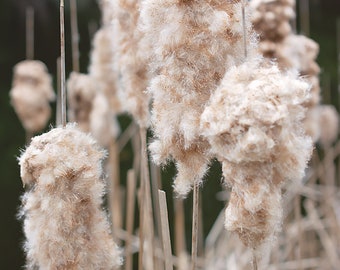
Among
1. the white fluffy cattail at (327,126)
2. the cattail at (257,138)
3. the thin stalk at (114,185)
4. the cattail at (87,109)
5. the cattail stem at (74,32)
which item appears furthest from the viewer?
the white fluffy cattail at (327,126)

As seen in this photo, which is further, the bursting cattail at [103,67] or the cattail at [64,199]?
the bursting cattail at [103,67]

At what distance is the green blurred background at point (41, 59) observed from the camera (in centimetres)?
589

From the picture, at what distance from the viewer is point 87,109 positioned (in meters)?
2.78

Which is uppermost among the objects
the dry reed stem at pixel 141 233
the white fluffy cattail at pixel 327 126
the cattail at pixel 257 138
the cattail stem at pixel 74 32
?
the cattail stem at pixel 74 32

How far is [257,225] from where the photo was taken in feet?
3.60

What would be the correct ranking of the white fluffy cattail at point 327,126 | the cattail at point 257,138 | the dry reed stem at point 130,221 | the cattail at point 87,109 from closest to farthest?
the cattail at point 257,138
the dry reed stem at point 130,221
the cattail at point 87,109
the white fluffy cattail at point 327,126

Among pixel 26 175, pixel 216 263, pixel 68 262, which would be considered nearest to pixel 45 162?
pixel 26 175

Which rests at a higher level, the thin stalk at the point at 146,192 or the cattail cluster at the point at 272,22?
the cattail cluster at the point at 272,22

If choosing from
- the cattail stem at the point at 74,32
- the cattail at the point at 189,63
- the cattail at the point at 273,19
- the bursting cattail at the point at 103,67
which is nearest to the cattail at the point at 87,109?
the bursting cattail at the point at 103,67

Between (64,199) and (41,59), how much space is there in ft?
28.1

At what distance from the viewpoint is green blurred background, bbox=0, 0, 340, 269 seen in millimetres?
5895

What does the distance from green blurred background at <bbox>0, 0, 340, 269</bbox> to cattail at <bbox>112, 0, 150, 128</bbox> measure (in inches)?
104

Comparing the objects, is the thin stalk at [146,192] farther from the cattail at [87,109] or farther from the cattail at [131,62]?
the cattail at [87,109]

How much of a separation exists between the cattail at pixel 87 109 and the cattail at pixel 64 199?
4.08 feet
